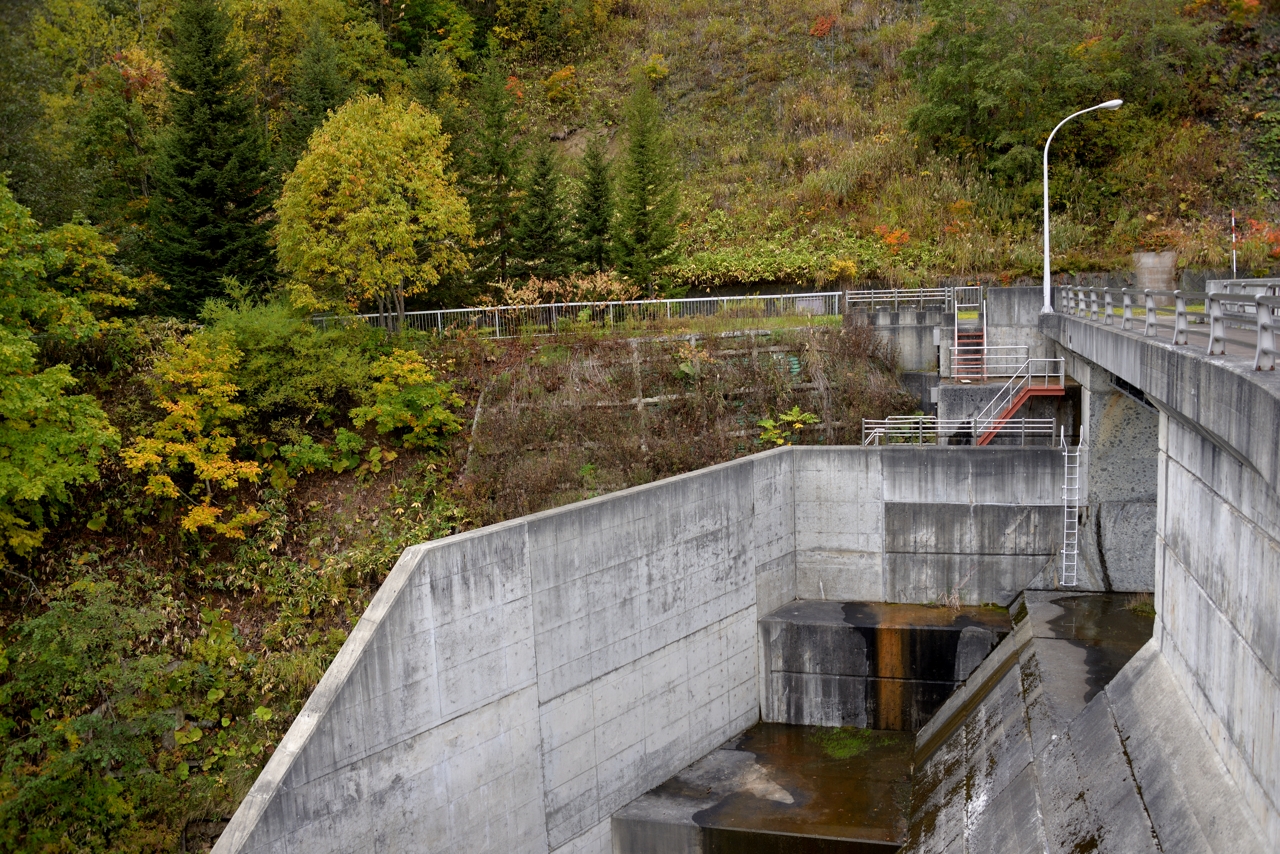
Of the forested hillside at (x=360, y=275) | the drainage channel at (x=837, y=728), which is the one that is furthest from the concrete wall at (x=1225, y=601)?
the forested hillside at (x=360, y=275)

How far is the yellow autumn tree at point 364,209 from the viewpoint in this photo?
21.4m

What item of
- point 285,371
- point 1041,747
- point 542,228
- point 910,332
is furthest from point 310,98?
point 1041,747

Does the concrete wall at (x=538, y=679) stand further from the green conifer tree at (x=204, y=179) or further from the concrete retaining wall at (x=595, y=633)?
the green conifer tree at (x=204, y=179)

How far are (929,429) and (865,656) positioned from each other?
6.43 meters

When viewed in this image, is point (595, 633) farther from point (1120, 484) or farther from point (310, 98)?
point (310, 98)

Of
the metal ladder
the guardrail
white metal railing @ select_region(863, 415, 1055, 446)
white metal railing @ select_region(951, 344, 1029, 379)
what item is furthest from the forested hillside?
the guardrail

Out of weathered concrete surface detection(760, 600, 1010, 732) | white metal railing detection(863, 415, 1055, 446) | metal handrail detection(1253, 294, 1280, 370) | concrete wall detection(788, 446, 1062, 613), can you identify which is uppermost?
metal handrail detection(1253, 294, 1280, 370)

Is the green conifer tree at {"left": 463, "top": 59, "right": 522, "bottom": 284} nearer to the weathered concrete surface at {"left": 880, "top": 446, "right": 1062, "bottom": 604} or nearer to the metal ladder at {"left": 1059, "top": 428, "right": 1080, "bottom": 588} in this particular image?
the weathered concrete surface at {"left": 880, "top": 446, "right": 1062, "bottom": 604}

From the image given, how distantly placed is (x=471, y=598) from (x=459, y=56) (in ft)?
124

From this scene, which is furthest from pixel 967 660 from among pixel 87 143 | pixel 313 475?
pixel 87 143

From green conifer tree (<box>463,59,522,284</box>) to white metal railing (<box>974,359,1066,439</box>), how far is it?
45.9 feet

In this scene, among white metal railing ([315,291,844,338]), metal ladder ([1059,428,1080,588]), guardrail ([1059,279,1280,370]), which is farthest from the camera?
white metal railing ([315,291,844,338])

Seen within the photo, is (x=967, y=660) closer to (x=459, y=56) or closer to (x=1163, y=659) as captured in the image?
(x=1163, y=659)

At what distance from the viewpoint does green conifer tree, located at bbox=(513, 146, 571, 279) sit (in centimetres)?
2720
